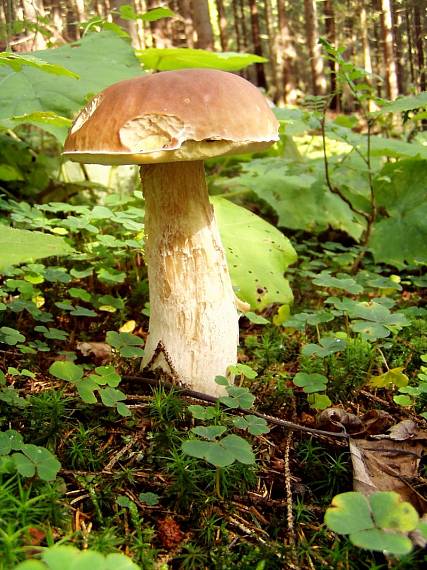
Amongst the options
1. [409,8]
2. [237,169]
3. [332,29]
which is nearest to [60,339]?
→ [237,169]

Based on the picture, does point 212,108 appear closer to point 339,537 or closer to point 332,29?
point 339,537

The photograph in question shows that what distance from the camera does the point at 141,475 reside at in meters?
1.77

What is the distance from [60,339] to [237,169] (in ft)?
13.2

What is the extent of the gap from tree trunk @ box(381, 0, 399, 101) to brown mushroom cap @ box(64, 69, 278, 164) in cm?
1147

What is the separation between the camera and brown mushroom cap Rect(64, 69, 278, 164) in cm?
180

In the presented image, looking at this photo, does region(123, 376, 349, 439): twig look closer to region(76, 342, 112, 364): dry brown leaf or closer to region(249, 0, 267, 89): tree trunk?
region(76, 342, 112, 364): dry brown leaf

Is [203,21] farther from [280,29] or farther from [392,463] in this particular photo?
[392,463]

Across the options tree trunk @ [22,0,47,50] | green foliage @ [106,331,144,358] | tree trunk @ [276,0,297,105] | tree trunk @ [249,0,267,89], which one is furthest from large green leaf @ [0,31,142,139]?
tree trunk @ [276,0,297,105]

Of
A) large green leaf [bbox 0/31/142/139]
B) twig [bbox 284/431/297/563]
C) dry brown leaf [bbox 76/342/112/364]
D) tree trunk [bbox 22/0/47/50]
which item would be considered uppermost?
tree trunk [bbox 22/0/47/50]

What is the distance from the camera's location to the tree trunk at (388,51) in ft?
39.1

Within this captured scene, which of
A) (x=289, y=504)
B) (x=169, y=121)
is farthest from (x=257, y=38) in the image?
(x=289, y=504)

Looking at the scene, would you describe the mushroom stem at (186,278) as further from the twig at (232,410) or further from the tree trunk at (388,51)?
the tree trunk at (388,51)

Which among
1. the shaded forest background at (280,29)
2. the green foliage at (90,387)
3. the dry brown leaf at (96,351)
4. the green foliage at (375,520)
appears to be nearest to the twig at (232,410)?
the green foliage at (90,387)

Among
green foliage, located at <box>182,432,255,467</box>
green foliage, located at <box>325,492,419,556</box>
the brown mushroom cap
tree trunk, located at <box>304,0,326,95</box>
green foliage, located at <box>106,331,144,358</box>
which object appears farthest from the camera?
tree trunk, located at <box>304,0,326,95</box>
